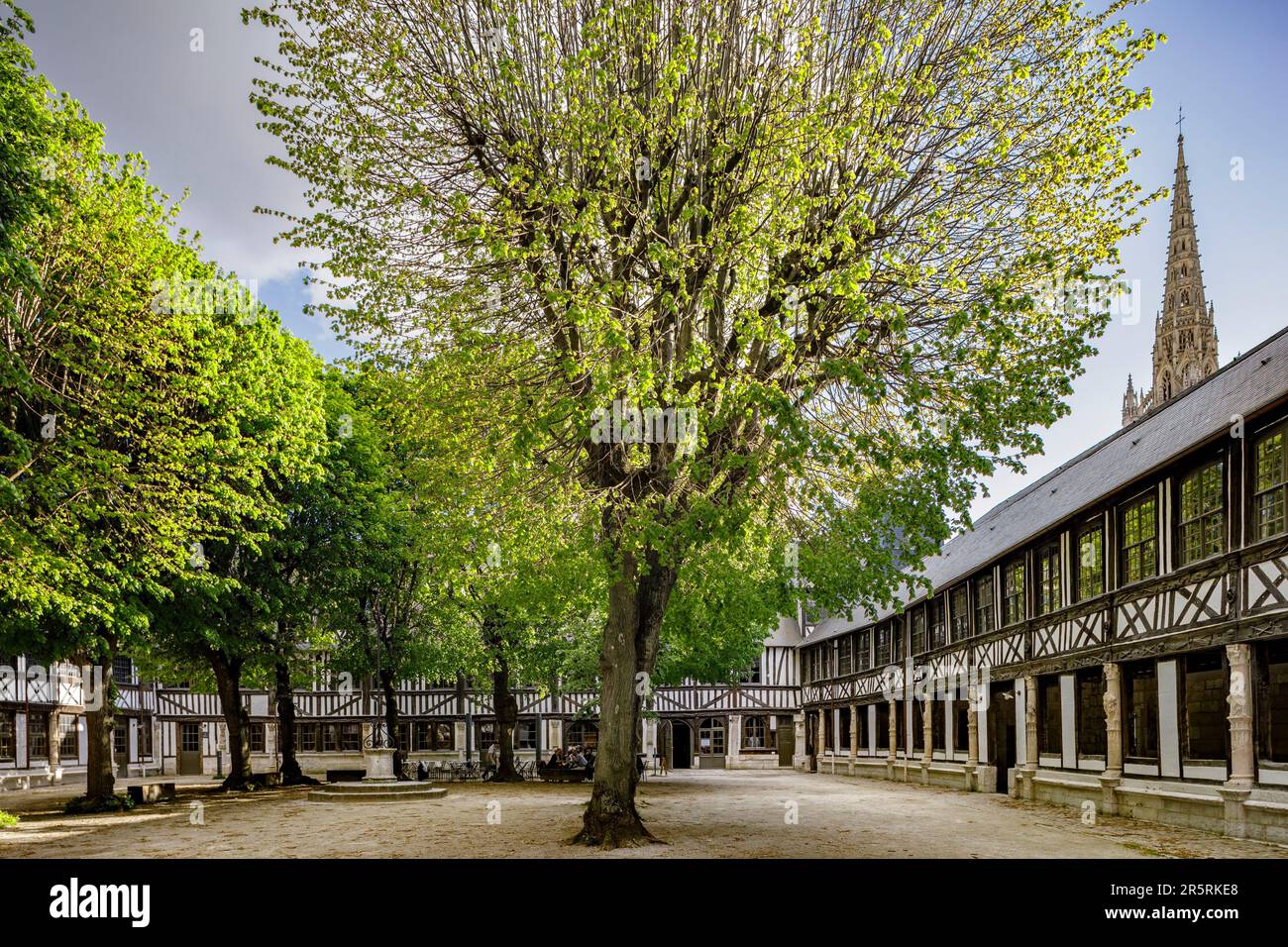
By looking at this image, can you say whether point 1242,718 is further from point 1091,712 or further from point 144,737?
point 144,737

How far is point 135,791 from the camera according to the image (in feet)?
85.1

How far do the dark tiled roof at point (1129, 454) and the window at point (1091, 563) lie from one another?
0.65 m

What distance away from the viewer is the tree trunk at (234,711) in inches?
1107

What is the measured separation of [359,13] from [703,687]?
40535 millimetres

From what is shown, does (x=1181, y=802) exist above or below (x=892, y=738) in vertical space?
above

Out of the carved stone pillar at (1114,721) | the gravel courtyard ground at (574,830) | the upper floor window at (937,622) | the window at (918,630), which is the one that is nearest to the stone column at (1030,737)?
the gravel courtyard ground at (574,830)

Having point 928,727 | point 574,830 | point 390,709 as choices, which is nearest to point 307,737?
point 390,709

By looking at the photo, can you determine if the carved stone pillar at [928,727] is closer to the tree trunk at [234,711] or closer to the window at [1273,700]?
the window at [1273,700]

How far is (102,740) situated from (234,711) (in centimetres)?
433

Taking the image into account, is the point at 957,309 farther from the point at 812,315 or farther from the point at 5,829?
the point at 5,829

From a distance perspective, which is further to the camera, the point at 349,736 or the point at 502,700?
the point at 349,736

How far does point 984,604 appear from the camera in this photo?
2883 cm

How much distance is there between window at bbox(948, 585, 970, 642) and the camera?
3019 cm
